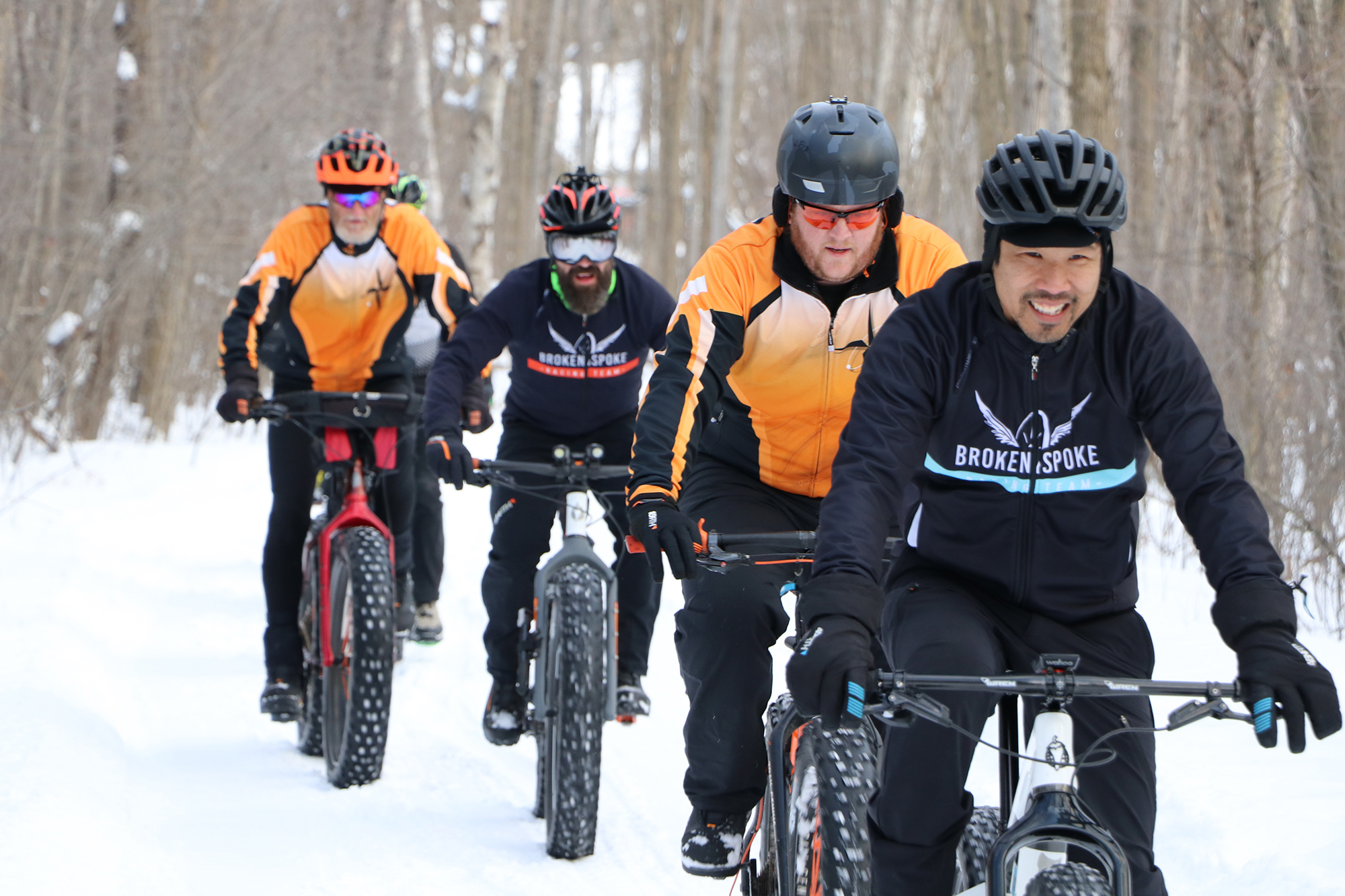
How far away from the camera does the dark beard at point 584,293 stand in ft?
18.7

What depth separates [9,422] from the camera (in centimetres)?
1167

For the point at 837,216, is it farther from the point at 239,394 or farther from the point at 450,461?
the point at 239,394

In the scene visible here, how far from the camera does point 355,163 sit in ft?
20.0

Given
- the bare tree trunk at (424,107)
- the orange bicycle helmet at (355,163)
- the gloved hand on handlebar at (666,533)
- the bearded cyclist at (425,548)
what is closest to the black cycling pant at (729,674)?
the gloved hand on handlebar at (666,533)

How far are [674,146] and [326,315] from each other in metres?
19.7

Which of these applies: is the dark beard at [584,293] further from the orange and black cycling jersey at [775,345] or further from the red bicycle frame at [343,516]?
the orange and black cycling jersey at [775,345]

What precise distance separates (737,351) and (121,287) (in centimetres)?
1067

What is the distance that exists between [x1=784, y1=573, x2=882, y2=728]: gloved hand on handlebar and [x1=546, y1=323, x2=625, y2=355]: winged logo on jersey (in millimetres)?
3196

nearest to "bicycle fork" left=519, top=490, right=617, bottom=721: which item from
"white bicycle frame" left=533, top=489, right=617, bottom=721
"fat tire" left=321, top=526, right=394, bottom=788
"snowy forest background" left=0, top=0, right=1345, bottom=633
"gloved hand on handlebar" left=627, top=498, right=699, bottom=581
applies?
"white bicycle frame" left=533, top=489, right=617, bottom=721

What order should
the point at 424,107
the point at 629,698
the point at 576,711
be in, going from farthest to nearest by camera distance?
the point at 424,107 < the point at 629,698 < the point at 576,711

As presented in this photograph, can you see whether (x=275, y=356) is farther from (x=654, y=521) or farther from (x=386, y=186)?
(x=654, y=521)

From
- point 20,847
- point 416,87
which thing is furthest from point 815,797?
point 416,87

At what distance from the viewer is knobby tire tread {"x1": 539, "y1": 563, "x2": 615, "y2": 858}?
193 inches

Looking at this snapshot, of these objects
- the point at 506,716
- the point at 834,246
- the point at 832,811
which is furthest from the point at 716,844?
the point at 506,716
